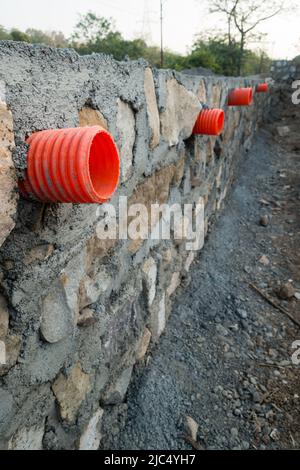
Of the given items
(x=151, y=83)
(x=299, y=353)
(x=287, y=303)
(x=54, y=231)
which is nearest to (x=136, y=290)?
(x=54, y=231)

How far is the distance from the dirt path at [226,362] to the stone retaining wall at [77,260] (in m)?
0.17

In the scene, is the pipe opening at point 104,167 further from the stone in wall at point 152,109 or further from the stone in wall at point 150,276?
the stone in wall at point 150,276

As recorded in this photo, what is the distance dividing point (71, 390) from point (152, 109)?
1.22m

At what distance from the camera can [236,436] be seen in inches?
72.0

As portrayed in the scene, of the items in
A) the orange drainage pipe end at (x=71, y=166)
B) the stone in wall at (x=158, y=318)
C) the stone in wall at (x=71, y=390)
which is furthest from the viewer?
the stone in wall at (x=158, y=318)

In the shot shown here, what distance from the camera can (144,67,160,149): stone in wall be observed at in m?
1.54

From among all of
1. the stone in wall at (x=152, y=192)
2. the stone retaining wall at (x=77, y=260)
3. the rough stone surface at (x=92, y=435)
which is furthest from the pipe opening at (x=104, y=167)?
the rough stone surface at (x=92, y=435)

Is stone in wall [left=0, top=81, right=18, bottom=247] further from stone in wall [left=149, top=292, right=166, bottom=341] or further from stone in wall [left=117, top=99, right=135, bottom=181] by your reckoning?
stone in wall [left=149, top=292, right=166, bottom=341]

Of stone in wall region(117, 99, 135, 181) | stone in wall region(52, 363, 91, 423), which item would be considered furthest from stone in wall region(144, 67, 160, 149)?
stone in wall region(52, 363, 91, 423)

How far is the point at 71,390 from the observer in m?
1.31

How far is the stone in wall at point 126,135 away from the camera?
1.34 metres

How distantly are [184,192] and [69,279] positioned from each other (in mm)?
1467

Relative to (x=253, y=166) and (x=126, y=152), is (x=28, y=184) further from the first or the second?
(x=253, y=166)

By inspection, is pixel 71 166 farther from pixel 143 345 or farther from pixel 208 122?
pixel 208 122
